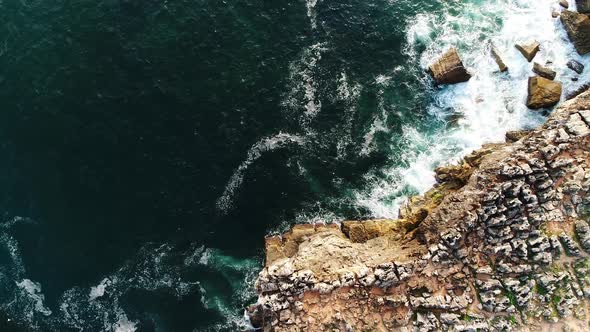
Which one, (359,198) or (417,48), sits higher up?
(417,48)

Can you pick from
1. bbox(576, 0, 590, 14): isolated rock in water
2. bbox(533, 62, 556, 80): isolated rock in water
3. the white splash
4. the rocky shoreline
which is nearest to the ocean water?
the white splash

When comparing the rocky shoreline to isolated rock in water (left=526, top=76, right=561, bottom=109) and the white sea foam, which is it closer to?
isolated rock in water (left=526, top=76, right=561, bottom=109)

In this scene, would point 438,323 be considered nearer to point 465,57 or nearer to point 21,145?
point 465,57

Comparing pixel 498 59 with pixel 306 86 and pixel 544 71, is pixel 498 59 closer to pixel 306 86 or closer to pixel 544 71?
pixel 544 71

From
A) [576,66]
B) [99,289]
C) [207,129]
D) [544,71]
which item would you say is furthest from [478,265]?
[99,289]

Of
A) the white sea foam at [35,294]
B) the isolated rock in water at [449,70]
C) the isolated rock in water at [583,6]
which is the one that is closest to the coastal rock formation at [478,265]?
the isolated rock in water at [449,70]

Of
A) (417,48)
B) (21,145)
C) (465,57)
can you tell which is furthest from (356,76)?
(21,145)
